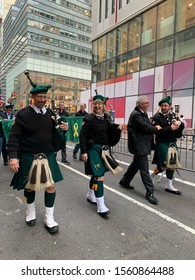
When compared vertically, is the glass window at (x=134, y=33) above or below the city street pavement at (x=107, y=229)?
above

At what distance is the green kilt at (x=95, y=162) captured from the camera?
368 centimetres

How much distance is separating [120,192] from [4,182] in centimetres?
271

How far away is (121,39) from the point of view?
20.3 meters

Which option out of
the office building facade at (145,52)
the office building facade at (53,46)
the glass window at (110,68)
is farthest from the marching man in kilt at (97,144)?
the office building facade at (53,46)

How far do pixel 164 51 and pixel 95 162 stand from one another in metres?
14.6

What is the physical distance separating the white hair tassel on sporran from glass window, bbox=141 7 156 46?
54.1 ft

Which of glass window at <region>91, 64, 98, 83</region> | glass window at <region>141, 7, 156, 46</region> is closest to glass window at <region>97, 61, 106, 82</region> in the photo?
glass window at <region>91, 64, 98, 83</region>

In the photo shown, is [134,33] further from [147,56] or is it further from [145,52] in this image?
[147,56]

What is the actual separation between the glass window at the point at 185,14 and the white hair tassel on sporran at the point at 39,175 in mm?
14650

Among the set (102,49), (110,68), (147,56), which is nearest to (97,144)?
(147,56)

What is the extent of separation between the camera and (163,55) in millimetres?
16000

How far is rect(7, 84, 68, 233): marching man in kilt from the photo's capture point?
300cm

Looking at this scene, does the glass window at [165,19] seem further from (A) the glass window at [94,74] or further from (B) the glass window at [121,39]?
(A) the glass window at [94,74]

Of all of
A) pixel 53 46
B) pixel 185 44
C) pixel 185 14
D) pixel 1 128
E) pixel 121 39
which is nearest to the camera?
pixel 1 128
